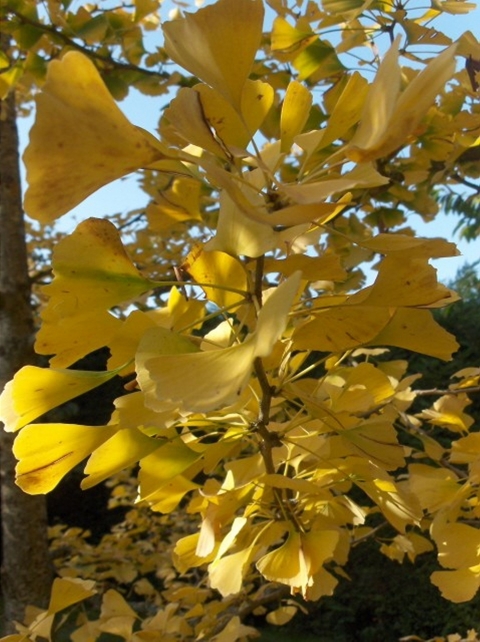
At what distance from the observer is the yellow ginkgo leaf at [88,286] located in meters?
0.44

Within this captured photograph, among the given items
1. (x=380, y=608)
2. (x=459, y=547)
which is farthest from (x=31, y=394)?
(x=380, y=608)

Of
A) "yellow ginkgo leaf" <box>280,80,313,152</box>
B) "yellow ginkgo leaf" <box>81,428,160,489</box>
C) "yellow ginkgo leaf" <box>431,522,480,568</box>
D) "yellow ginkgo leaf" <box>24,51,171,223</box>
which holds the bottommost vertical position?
"yellow ginkgo leaf" <box>431,522,480,568</box>

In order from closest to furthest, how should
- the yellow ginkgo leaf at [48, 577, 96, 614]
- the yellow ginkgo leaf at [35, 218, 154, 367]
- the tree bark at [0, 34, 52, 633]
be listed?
1. the yellow ginkgo leaf at [35, 218, 154, 367]
2. the yellow ginkgo leaf at [48, 577, 96, 614]
3. the tree bark at [0, 34, 52, 633]

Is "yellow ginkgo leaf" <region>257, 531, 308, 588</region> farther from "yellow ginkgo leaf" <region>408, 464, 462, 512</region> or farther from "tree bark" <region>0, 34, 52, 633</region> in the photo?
"tree bark" <region>0, 34, 52, 633</region>

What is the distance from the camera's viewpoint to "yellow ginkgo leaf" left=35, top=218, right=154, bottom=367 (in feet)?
1.43

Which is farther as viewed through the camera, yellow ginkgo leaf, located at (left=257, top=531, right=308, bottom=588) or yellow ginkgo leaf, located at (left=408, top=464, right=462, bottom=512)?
yellow ginkgo leaf, located at (left=408, top=464, right=462, bottom=512)

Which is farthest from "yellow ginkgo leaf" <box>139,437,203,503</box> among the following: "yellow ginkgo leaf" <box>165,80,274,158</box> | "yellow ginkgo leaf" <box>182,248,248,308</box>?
"yellow ginkgo leaf" <box>165,80,274,158</box>

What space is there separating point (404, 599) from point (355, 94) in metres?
3.14

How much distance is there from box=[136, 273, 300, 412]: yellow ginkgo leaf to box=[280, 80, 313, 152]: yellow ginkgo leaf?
0.17 meters

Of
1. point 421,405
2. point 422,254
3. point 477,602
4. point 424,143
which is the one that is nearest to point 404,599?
point 477,602

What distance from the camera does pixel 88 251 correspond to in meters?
0.44

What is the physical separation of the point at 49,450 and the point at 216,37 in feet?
0.92

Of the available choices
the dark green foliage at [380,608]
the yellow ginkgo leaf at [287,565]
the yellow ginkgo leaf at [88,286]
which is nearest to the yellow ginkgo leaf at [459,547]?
the yellow ginkgo leaf at [287,565]

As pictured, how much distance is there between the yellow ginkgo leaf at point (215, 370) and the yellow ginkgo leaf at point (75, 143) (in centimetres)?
10
